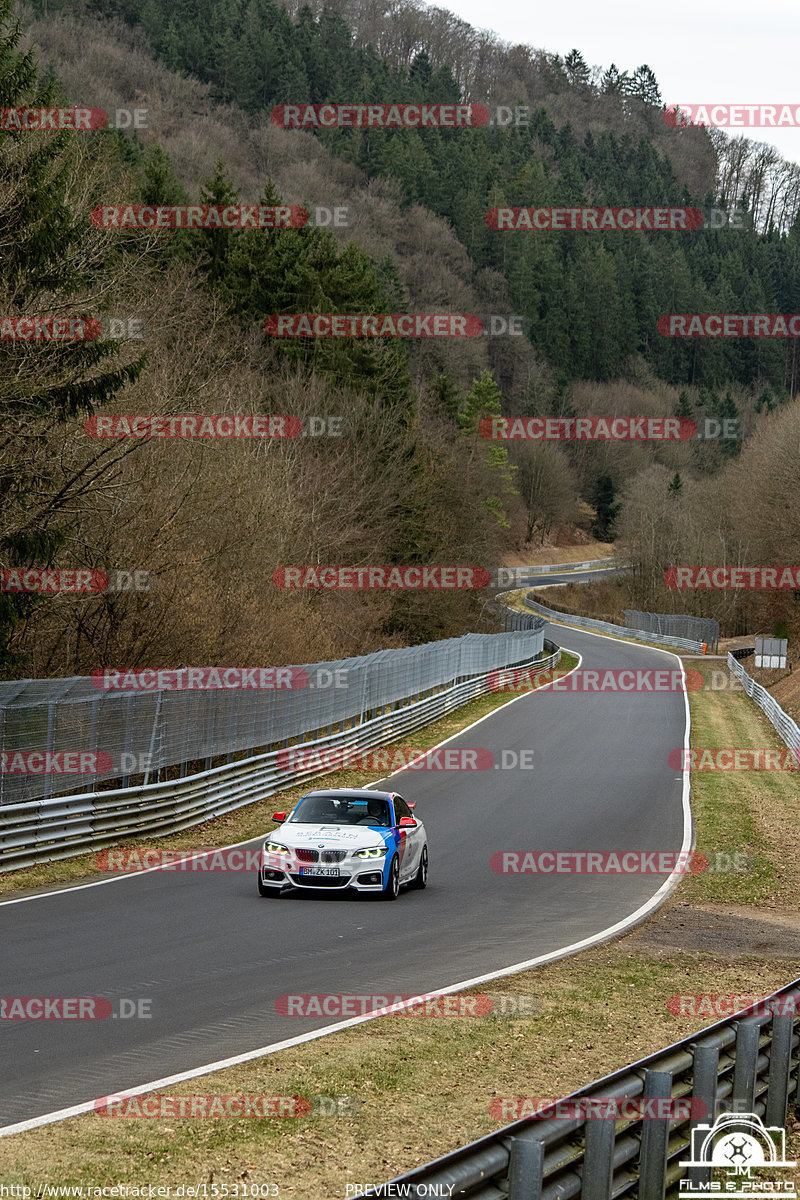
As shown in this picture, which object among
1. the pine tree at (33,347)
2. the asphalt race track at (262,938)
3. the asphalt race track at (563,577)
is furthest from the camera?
the asphalt race track at (563,577)

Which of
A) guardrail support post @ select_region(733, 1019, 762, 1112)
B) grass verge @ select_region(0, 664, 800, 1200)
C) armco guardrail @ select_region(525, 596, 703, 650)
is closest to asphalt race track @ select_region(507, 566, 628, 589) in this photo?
armco guardrail @ select_region(525, 596, 703, 650)

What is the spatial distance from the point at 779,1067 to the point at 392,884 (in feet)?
27.8

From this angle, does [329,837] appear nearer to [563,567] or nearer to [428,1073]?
[428,1073]

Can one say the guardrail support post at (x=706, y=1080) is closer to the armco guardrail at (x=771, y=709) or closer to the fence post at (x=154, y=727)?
the fence post at (x=154, y=727)

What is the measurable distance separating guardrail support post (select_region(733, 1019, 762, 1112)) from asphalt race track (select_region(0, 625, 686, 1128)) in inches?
130

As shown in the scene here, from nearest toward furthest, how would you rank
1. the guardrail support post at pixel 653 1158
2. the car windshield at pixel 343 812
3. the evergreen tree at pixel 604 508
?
the guardrail support post at pixel 653 1158, the car windshield at pixel 343 812, the evergreen tree at pixel 604 508

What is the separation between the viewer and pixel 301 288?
192ft

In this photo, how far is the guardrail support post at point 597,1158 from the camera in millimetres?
5828

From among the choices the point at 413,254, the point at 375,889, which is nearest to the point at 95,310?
the point at 375,889

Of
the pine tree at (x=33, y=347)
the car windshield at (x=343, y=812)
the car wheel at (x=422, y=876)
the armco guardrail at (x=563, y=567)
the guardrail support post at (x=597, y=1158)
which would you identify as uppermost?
the pine tree at (x=33, y=347)

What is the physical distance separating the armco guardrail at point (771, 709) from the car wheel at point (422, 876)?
65.3 feet

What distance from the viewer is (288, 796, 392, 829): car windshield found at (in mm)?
16797

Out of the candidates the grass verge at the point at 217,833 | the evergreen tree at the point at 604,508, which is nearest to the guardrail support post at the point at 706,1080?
the grass verge at the point at 217,833

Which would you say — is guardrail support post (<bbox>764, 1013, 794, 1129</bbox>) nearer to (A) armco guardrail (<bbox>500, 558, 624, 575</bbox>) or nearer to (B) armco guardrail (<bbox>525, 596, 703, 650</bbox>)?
(B) armco guardrail (<bbox>525, 596, 703, 650</bbox>)
